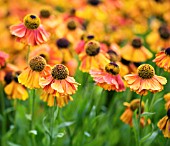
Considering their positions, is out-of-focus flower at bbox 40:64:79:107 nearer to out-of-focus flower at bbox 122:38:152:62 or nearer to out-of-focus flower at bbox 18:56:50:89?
out-of-focus flower at bbox 18:56:50:89

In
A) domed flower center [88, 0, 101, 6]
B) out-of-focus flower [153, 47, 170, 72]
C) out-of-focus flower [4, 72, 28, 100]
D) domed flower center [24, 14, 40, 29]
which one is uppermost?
domed flower center [88, 0, 101, 6]

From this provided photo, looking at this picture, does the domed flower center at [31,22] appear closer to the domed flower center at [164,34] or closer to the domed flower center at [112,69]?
the domed flower center at [112,69]

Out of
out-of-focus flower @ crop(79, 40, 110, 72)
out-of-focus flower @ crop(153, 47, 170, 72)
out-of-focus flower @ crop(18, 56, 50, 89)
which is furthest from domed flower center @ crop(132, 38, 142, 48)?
out-of-focus flower @ crop(18, 56, 50, 89)

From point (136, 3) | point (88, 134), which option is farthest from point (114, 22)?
point (88, 134)

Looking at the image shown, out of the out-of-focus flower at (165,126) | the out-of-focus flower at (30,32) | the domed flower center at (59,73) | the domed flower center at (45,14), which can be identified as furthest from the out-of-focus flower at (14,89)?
the out-of-focus flower at (165,126)

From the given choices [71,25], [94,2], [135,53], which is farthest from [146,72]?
[94,2]

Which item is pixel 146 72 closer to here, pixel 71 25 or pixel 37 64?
pixel 37 64

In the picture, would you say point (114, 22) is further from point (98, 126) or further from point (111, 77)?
point (111, 77)
